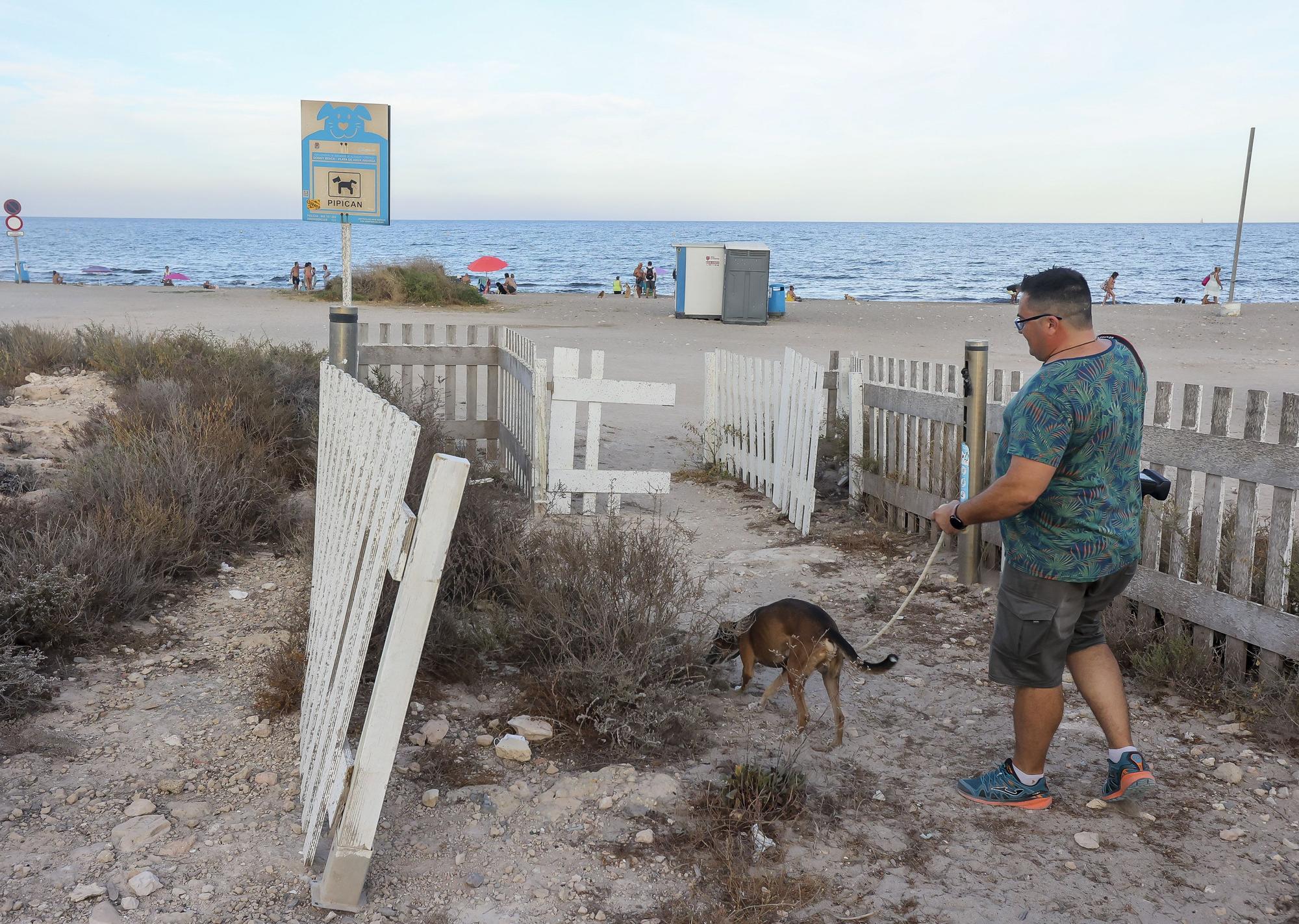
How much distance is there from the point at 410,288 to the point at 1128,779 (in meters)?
25.8

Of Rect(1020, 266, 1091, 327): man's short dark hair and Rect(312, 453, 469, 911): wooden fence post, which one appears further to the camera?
Rect(1020, 266, 1091, 327): man's short dark hair

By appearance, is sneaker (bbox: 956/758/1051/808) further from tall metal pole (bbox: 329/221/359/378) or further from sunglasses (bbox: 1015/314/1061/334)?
tall metal pole (bbox: 329/221/359/378)

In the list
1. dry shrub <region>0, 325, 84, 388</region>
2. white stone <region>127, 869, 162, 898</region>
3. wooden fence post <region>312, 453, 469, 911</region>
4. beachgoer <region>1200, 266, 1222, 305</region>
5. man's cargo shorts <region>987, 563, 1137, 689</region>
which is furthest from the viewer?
beachgoer <region>1200, 266, 1222, 305</region>

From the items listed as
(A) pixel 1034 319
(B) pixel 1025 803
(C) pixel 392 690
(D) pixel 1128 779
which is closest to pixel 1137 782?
(D) pixel 1128 779

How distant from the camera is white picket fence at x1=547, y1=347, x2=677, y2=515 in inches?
307

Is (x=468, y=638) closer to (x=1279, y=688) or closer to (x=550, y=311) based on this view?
(x=1279, y=688)

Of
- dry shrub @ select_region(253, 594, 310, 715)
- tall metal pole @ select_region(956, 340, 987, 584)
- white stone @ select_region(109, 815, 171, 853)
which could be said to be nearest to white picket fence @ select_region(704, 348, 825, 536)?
tall metal pole @ select_region(956, 340, 987, 584)

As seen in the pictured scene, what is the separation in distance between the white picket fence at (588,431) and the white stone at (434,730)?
147 inches

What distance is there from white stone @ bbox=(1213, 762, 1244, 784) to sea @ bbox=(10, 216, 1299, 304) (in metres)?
31.7

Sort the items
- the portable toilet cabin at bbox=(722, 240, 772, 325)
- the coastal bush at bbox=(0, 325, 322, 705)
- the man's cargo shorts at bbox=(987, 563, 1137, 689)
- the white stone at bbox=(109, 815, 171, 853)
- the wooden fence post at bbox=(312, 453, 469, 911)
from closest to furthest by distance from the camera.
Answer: the wooden fence post at bbox=(312, 453, 469, 911)
the white stone at bbox=(109, 815, 171, 853)
the man's cargo shorts at bbox=(987, 563, 1137, 689)
the coastal bush at bbox=(0, 325, 322, 705)
the portable toilet cabin at bbox=(722, 240, 772, 325)

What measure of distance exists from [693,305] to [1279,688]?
21.5 meters

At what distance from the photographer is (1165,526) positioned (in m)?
5.13

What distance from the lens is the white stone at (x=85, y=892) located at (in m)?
2.88

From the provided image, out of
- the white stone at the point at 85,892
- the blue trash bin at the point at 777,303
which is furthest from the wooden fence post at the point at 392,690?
the blue trash bin at the point at 777,303
